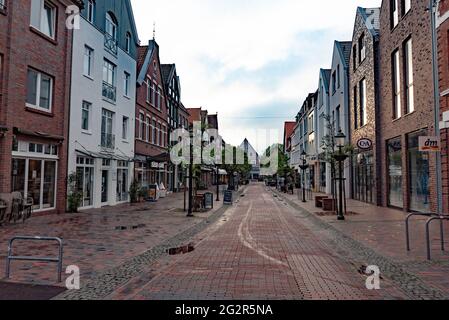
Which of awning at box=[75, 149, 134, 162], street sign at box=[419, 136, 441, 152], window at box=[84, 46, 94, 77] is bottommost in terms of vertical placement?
street sign at box=[419, 136, 441, 152]

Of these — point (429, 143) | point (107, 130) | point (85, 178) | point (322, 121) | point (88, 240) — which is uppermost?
point (322, 121)

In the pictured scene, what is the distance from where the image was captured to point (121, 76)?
79.9 ft

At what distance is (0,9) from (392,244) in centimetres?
1462

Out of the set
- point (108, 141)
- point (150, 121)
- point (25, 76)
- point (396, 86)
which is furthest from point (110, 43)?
point (396, 86)

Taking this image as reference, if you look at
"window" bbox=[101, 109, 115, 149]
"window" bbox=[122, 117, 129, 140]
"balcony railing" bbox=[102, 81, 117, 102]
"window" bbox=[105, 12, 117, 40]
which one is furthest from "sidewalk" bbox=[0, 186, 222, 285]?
"window" bbox=[105, 12, 117, 40]

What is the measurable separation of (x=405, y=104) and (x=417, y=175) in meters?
3.36

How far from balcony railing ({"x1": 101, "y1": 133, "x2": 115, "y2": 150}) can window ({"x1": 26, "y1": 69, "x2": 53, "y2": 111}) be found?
543 centimetres

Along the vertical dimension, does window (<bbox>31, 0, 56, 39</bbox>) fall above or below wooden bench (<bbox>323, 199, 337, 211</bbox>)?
above

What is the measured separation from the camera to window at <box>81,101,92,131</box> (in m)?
19.6

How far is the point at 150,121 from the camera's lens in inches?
1242

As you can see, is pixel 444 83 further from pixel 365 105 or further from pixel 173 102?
pixel 173 102

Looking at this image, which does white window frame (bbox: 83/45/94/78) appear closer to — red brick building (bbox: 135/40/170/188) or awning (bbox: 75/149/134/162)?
awning (bbox: 75/149/134/162)

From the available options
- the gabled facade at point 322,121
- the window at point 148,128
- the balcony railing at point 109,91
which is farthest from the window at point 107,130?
the gabled facade at point 322,121

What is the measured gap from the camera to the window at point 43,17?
15453 millimetres
